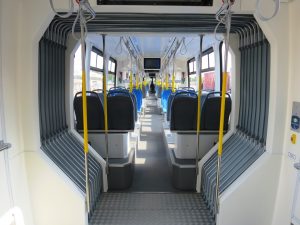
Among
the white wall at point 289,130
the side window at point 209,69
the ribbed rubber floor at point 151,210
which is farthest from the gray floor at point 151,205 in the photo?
the side window at point 209,69

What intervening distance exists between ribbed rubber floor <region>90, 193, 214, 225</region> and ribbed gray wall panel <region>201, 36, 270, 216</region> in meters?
0.20

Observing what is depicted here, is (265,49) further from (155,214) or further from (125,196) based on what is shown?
(125,196)

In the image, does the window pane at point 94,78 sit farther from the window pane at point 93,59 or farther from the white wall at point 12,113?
the white wall at point 12,113

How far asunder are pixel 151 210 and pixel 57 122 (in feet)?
5.34

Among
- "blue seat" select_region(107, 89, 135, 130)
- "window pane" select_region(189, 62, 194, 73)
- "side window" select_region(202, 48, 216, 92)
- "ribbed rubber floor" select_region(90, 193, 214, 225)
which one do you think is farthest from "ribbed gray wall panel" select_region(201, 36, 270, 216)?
"window pane" select_region(189, 62, 194, 73)

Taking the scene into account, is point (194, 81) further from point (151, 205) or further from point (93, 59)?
point (151, 205)

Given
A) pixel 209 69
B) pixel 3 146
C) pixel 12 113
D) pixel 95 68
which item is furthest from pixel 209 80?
pixel 3 146

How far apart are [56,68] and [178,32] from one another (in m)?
1.62

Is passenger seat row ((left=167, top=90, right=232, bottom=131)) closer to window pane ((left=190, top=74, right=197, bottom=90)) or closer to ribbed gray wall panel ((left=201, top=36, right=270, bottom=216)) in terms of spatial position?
ribbed gray wall panel ((left=201, top=36, right=270, bottom=216))

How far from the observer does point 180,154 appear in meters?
4.04

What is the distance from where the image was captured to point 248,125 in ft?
10.2

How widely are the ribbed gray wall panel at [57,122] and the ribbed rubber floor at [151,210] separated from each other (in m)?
0.20

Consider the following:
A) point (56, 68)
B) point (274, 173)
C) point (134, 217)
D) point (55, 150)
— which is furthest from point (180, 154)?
point (56, 68)

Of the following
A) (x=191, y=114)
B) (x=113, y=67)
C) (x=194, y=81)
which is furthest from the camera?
(x=194, y=81)
